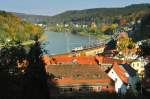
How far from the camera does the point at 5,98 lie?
336 inches

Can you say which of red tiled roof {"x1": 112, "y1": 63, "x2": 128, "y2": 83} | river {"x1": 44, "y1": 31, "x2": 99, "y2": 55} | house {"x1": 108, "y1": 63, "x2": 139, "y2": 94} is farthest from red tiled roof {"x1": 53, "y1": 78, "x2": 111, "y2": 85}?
river {"x1": 44, "y1": 31, "x2": 99, "y2": 55}

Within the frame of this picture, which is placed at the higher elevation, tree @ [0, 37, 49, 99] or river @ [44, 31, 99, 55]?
tree @ [0, 37, 49, 99]

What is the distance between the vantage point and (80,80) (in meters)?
31.7

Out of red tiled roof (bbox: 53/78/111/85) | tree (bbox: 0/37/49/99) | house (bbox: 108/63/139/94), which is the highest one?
tree (bbox: 0/37/49/99)

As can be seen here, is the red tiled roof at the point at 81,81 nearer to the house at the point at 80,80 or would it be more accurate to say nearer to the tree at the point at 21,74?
the house at the point at 80,80

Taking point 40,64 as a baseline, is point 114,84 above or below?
below

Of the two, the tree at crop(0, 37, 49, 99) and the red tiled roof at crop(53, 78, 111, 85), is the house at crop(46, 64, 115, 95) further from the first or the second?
the tree at crop(0, 37, 49, 99)

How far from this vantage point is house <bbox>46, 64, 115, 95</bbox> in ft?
101

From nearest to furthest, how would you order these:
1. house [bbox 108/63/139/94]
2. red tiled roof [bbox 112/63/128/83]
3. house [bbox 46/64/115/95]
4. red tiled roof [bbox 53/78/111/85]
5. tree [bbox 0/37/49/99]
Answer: tree [bbox 0/37/49/99], house [bbox 46/64/115/95], red tiled roof [bbox 53/78/111/85], house [bbox 108/63/139/94], red tiled roof [bbox 112/63/128/83]

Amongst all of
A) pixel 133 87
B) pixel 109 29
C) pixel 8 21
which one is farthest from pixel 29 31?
pixel 133 87

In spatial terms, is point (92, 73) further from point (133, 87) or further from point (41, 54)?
point (41, 54)

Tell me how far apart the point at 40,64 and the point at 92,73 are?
2265cm

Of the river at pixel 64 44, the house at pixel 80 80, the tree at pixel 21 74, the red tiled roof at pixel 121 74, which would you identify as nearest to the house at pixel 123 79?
the red tiled roof at pixel 121 74

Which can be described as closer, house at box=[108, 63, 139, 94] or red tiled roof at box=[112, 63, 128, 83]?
house at box=[108, 63, 139, 94]
